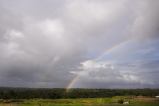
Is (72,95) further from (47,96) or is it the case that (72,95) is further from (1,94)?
(1,94)

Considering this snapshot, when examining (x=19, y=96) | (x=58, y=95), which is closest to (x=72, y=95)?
(x=58, y=95)

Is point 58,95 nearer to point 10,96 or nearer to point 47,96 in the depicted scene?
point 47,96

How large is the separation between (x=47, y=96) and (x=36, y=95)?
11269 millimetres

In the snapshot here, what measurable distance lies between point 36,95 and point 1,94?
21.3 meters

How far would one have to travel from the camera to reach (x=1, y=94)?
17812 centimetres

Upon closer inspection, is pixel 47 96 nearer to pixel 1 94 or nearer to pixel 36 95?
pixel 36 95

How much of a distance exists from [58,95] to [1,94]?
32.6 meters

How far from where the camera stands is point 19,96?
177 metres

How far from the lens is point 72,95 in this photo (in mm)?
187875

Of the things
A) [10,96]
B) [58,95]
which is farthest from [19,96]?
[58,95]

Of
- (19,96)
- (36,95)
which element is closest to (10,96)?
(19,96)

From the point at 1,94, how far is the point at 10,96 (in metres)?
7.36

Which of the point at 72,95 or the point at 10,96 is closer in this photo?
the point at 10,96

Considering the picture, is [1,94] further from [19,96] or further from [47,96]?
[47,96]
